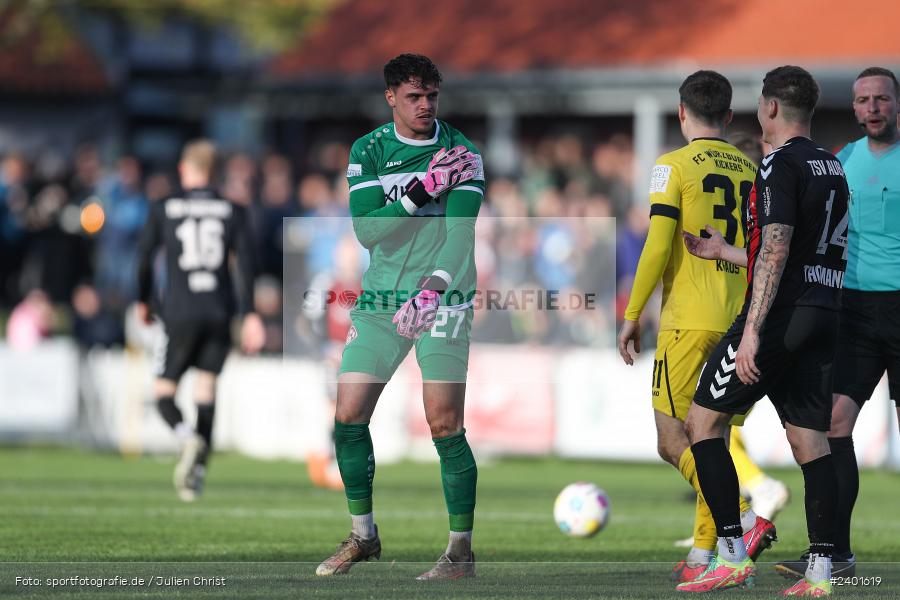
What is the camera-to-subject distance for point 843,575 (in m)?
8.31

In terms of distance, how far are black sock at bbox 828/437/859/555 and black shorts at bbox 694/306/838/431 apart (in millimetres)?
673

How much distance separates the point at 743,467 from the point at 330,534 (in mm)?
2728

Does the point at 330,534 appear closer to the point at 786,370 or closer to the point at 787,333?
the point at 786,370

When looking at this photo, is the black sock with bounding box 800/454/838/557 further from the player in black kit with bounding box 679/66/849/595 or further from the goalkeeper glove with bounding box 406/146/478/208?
the goalkeeper glove with bounding box 406/146/478/208

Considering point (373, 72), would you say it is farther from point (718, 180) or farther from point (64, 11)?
point (718, 180)

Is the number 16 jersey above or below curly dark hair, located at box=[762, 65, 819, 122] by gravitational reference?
below

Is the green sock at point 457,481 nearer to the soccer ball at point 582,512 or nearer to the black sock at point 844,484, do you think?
the black sock at point 844,484

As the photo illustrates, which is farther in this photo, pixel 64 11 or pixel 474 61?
pixel 64 11

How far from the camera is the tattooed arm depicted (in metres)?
7.47

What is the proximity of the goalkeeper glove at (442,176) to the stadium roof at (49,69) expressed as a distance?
25.3 meters

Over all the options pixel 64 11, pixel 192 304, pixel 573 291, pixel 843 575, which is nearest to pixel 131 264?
pixel 573 291

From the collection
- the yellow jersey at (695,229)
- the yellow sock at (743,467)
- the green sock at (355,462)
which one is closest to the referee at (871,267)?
the yellow jersey at (695,229)

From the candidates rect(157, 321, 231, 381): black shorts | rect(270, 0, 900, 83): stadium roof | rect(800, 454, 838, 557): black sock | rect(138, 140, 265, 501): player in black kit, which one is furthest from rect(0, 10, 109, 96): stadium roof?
rect(800, 454, 838, 557): black sock

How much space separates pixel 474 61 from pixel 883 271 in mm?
20199
